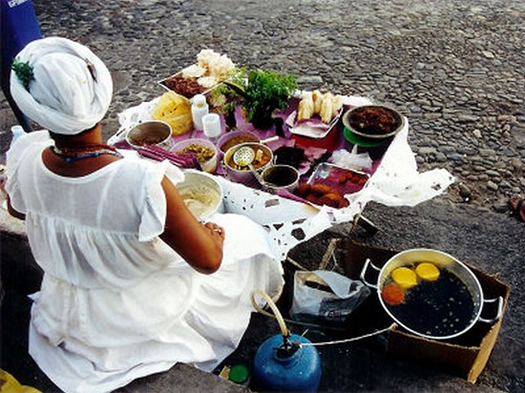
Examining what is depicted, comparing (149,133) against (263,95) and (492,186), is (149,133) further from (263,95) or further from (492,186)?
(492,186)

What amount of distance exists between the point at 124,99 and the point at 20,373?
14.4ft

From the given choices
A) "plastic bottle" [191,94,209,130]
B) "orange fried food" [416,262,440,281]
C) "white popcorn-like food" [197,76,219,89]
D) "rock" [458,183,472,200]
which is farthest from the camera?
"rock" [458,183,472,200]

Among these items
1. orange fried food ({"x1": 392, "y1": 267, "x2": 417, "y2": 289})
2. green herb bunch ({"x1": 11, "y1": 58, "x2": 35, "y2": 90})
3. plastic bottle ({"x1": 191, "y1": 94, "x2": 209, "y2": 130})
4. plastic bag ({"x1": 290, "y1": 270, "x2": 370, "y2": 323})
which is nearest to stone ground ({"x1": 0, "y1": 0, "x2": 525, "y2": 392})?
plastic bag ({"x1": 290, "y1": 270, "x2": 370, "y2": 323})

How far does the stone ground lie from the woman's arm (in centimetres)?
122

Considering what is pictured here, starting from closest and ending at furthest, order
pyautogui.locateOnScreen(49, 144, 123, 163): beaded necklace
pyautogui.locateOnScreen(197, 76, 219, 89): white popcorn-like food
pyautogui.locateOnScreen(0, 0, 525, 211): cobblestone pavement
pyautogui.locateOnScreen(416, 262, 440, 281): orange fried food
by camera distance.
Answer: pyautogui.locateOnScreen(49, 144, 123, 163): beaded necklace < pyautogui.locateOnScreen(416, 262, 440, 281): orange fried food < pyautogui.locateOnScreen(197, 76, 219, 89): white popcorn-like food < pyautogui.locateOnScreen(0, 0, 525, 211): cobblestone pavement

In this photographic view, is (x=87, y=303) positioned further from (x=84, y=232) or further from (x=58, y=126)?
(x=58, y=126)

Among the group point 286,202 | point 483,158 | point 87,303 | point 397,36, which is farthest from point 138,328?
point 397,36

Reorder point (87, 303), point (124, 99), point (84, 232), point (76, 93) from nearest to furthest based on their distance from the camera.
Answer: point (76, 93) → point (84, 232) → point (87, 303) → point (124, 99)

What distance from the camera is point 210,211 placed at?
3.05 m

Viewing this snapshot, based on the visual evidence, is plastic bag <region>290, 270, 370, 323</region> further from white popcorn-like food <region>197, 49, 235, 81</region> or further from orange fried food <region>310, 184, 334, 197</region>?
white popcorn-like food <region>197, 49, 235, 81</region>

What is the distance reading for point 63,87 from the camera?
6.44 ft

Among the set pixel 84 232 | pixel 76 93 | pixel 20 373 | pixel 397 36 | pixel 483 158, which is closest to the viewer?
pixel 76 93

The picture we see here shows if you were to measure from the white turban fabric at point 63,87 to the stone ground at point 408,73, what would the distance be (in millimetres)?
1621

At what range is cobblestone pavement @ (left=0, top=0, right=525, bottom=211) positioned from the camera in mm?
5082
